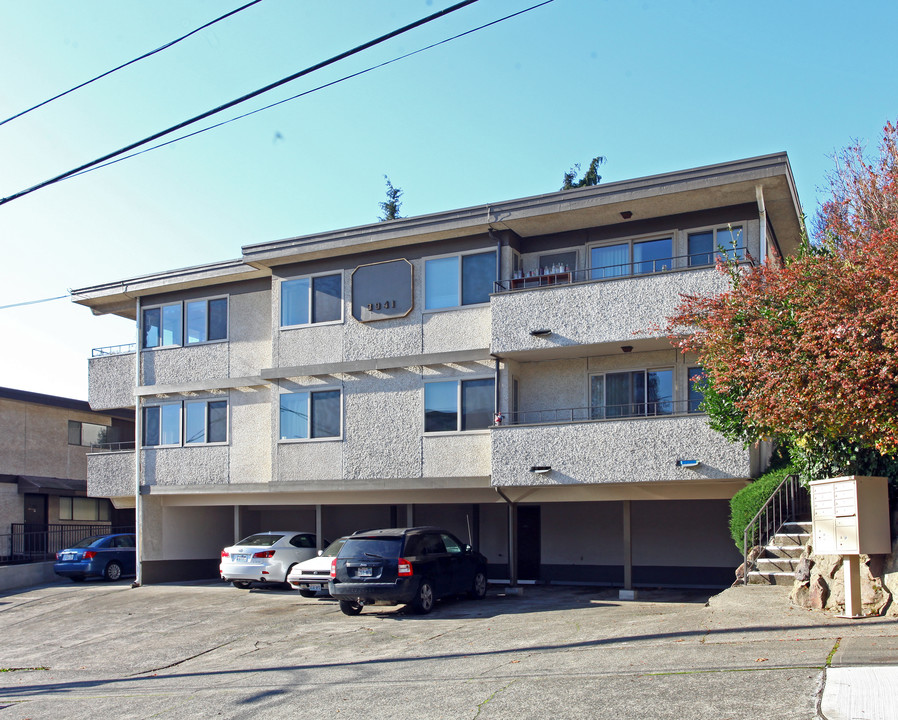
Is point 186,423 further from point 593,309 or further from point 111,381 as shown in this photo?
point 593,309

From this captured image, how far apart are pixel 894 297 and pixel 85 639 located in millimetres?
15082

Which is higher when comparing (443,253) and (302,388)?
(443,253)

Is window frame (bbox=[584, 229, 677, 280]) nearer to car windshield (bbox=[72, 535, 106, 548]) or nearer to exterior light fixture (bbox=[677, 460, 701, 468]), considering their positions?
exterior light fixture (bbox=[677, 460, 701, 468])

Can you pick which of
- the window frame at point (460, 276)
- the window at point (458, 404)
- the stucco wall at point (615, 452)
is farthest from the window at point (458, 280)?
the stucco wall at point (615, 452)

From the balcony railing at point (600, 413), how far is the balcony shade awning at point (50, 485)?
61.9ft

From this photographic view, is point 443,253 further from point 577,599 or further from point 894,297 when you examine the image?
point 894,297

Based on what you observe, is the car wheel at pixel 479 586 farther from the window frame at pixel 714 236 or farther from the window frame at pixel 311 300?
the window frame at pixel 714 236

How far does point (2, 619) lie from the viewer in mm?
21156

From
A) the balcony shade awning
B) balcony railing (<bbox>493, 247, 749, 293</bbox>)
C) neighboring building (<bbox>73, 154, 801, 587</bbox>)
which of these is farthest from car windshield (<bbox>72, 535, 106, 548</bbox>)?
balcony railing (<bbox>493, 247, 749, 293</bbox>)

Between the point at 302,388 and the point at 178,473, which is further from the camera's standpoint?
the point at 178,473

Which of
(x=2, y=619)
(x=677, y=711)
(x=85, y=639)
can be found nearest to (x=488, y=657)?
(x=677, y=711)

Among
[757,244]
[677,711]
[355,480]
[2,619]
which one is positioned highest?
[757,244]

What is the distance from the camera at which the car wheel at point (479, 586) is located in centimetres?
1931

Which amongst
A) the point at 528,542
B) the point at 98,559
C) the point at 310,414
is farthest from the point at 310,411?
the point at 98,559
